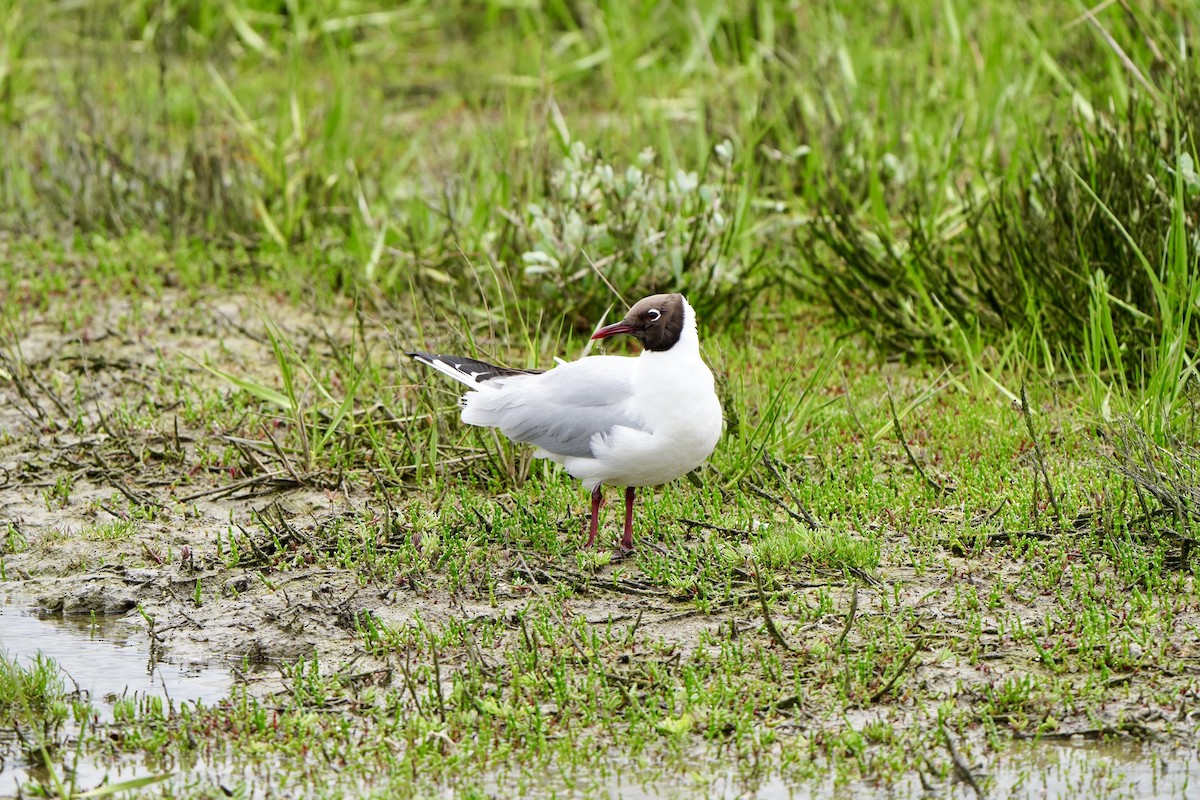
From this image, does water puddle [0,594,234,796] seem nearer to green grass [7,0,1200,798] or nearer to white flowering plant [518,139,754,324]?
green grass [7,0,1200,798]

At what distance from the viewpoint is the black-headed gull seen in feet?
15.0

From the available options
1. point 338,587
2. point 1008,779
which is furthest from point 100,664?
point 1008,779

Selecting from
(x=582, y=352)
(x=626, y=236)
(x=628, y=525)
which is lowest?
(x=628, y=525)

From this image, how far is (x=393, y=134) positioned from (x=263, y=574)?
16.3ft

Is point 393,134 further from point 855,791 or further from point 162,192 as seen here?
point 855,791

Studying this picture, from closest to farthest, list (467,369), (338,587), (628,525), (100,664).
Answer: (100,664) < (338,587) < (628,525) < (467,369)

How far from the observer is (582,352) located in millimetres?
5691

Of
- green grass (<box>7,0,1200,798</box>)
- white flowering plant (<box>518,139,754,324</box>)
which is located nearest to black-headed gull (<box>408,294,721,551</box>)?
green grass (<box>7,0,1200,798</box>)

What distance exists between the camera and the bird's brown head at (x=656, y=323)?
15.4 ft

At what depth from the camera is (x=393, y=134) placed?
9359 mm

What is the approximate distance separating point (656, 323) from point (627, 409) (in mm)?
282

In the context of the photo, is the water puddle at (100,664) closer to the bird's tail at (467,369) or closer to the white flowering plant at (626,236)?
the bird's tail at (467,369)

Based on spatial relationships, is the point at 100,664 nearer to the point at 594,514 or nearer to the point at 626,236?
the point at 594,514

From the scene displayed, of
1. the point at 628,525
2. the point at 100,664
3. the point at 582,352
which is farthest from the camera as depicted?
the point at 582,352
